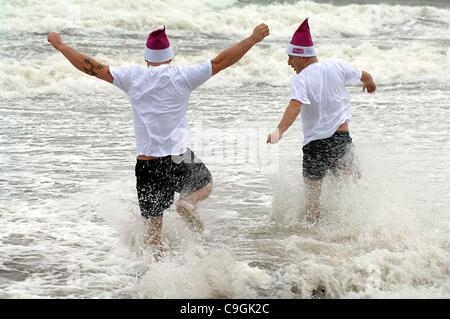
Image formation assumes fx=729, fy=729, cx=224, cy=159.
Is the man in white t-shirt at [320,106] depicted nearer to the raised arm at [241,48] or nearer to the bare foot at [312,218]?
the bare foot at [312,218]

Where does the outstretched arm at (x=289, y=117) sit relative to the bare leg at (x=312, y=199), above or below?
above

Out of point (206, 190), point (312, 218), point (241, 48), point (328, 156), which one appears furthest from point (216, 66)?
point (312, 218)

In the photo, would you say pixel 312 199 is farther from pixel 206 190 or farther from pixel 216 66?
pixel 216 66

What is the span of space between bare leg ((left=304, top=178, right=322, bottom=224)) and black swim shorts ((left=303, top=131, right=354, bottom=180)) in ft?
0.19

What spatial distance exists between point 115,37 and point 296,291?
17663mm

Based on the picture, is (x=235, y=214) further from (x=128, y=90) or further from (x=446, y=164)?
(x=446, y=164)

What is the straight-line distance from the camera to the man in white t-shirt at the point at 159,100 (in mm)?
5008

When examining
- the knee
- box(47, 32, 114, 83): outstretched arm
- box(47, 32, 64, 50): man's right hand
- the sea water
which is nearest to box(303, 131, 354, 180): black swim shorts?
the sea water

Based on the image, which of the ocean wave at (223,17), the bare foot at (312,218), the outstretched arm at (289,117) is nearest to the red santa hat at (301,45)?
the outstretched arm at (289,117)

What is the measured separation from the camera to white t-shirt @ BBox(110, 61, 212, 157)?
16.5 ft

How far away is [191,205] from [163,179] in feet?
1.08

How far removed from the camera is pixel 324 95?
5.94m

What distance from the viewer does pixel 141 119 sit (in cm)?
512

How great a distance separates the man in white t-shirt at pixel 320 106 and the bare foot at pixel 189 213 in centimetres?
119
